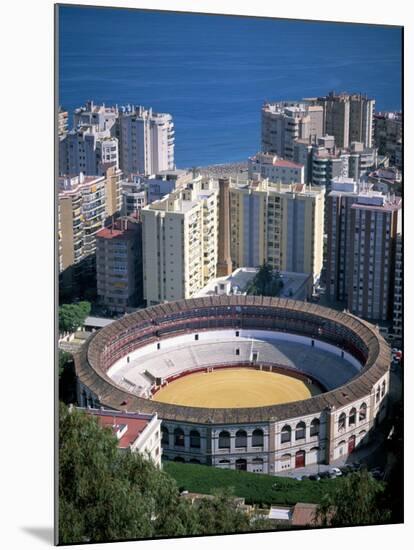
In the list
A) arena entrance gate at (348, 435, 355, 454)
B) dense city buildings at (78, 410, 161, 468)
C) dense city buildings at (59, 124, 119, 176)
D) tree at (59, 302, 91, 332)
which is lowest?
arena entrance gate at (348, 435, 355, 454)

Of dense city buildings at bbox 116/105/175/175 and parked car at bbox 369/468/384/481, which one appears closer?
parked car at bbox 369/468/384/481

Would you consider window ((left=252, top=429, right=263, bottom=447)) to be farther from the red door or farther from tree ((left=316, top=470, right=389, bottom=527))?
tree ((left=316, top=470, right=389, bottom=527))

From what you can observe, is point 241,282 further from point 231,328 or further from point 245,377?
point 245,377

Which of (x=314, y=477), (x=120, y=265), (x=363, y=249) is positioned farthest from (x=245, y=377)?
(x=314, y=477)

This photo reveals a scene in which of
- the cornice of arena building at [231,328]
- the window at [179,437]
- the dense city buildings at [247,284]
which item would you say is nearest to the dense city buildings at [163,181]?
the dense city buildings at [247,284]

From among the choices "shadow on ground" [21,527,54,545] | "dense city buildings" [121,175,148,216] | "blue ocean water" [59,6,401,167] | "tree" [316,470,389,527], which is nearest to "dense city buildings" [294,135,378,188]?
"blue ocean water" [59,6,401,167]

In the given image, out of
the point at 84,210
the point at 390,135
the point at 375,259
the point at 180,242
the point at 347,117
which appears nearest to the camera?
the point at 390,135
